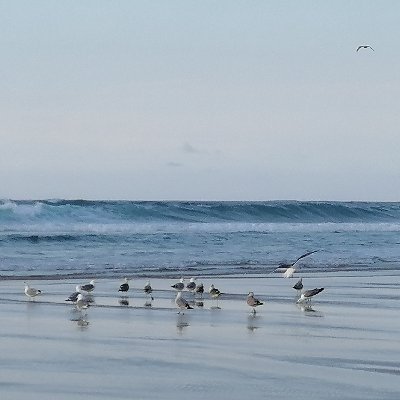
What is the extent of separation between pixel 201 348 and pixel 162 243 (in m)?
24.1

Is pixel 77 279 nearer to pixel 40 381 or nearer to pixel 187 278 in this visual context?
pixel 187 278

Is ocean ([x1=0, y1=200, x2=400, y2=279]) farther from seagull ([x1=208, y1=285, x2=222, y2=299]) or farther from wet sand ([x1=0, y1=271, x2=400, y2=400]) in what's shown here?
wet sand ([x1=0, y1=271, x2=400, y2=400])

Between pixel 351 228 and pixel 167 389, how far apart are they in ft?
145

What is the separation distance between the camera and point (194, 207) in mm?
63500

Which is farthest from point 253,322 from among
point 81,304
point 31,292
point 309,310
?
point 31,292

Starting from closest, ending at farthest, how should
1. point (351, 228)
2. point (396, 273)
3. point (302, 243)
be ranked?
point (396, 273)
point (302, 243)
point (351, 228)

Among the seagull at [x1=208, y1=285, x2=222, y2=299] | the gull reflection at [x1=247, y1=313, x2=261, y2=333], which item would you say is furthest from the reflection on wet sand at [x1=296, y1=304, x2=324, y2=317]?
the seagull at [x1=208, y1=285, x2=222, y2=299]

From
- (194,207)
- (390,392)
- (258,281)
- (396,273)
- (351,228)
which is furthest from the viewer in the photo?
(194,207)

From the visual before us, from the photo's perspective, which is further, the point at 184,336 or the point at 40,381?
the point at 184,336

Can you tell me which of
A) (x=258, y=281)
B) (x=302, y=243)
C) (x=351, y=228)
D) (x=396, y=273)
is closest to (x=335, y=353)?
(x=258, y=281)

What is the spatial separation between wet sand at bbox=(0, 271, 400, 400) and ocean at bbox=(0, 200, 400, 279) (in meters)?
7.31

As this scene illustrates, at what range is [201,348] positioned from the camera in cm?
1229

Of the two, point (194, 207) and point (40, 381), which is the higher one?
point (194, 207)

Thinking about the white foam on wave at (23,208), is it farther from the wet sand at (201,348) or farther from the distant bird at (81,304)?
the distant bird at (81,304)
